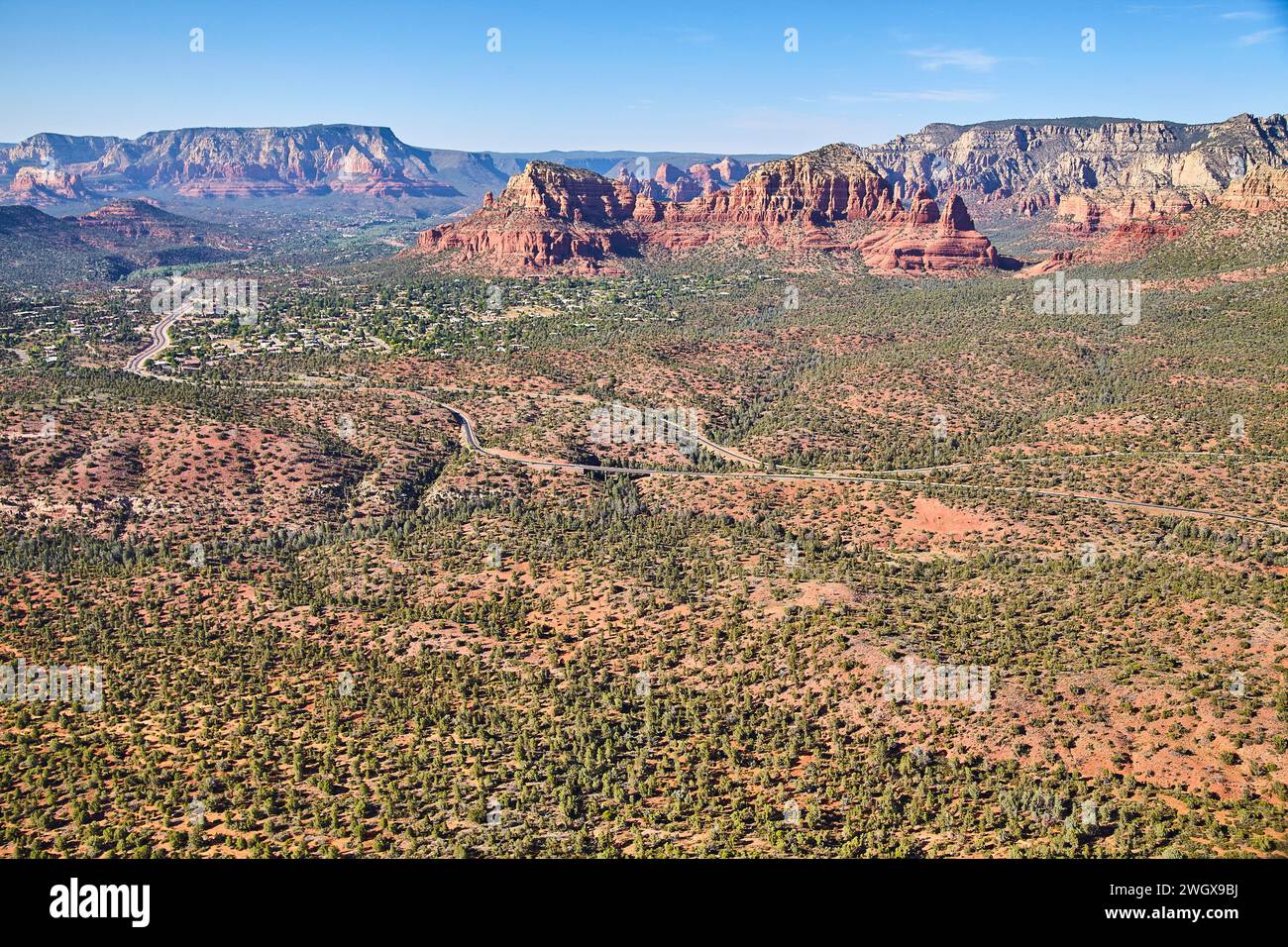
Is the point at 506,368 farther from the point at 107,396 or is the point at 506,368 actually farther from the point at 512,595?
the point at 512,595

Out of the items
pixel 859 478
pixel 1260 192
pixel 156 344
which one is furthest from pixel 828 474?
pixel 1260 192

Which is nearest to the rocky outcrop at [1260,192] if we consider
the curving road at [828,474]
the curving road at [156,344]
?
the curving road at [828,474]

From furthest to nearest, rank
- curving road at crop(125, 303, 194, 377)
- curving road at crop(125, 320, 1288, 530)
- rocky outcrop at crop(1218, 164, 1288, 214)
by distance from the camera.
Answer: rocky outcrop at crop(1218, 164, 1288, 214), curving road at crop(125, 303, 194, 377), curving road at crop(125, 320, 1288, 530)

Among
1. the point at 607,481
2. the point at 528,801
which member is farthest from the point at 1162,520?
the point at 528,801

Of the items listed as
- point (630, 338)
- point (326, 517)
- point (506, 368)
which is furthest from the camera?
point (630, 338)

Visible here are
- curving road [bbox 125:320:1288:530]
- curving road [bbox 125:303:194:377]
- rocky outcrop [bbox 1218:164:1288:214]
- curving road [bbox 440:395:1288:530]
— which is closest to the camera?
curving road [bbox 440:395:1288:530]

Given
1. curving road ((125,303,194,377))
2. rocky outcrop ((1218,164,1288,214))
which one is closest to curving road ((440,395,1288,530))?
curving road ((125,303,194,377))

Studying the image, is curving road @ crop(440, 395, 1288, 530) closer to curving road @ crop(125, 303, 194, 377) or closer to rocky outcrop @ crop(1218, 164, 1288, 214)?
curving road @ crop(125, 303, 194, 377)

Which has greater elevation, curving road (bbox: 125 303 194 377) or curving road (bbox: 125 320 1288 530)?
curving road (bbox: 125 303 194 377)
